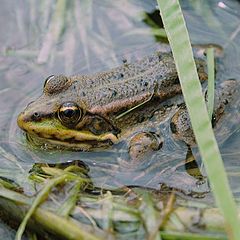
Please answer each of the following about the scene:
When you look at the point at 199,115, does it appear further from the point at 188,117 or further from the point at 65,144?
the point at 65,144

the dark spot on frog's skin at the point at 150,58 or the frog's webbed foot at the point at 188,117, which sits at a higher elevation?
the dark spot on frog's skin at the point at 150,58

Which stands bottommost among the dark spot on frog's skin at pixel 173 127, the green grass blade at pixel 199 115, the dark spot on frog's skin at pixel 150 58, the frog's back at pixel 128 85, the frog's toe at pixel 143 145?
the frog's toe at pixel 143 145

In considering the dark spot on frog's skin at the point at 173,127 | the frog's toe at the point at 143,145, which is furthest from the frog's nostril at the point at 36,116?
the dark spot on frog's skin at the point at 173,127

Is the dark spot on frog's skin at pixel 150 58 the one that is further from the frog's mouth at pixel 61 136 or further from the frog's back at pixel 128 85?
the frog's mouth at pixel 61 136

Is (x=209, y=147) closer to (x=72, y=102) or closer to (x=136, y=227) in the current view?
(x=136, y=227)

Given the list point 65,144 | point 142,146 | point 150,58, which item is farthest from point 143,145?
point 150,58

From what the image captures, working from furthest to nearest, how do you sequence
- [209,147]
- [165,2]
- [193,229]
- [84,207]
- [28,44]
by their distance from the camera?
[28,44]
[165,2]
[84,207]
[193,229]
[209,147]

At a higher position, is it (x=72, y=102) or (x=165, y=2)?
(x=165, y=2)

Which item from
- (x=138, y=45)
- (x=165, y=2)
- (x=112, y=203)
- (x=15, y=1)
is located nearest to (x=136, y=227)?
(x=112, y=203)
